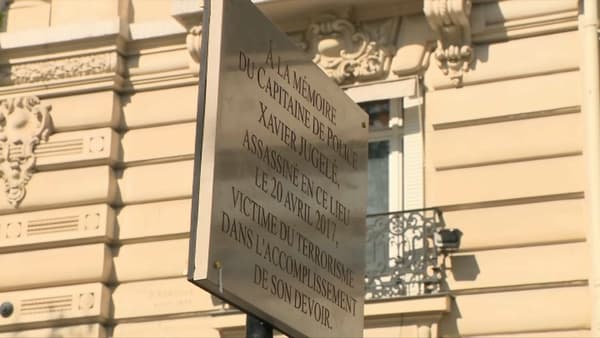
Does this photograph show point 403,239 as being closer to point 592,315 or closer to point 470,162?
point 470,162

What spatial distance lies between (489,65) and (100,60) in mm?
4301

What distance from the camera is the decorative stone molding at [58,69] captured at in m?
15.4

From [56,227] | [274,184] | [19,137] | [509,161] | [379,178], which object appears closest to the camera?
[274,184]

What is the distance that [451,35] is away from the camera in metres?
14.0

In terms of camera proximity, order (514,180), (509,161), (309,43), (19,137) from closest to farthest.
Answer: (514,180), (509,161), (309,43), (19,137)

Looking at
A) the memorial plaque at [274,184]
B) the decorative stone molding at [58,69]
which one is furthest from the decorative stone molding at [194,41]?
the memorial plaque at [274,184]

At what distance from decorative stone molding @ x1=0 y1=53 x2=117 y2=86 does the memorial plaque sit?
32.0 ft

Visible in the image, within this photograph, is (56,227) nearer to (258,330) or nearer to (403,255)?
(403,255)

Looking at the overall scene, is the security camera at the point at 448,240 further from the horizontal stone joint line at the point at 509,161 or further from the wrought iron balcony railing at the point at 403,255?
the horizontal stone joint line at the point at 509,161

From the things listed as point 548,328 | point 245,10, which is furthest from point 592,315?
point 245,10

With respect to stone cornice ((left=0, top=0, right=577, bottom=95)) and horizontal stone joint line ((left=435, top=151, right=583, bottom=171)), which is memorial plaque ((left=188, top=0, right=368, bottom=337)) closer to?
horizontal stone joint line ((left=435, top=151, right=583, bottom=171))

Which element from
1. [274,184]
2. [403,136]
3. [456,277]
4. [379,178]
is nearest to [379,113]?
[403,136]

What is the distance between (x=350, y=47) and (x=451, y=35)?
1.10m

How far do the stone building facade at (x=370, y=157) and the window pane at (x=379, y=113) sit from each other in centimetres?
3
